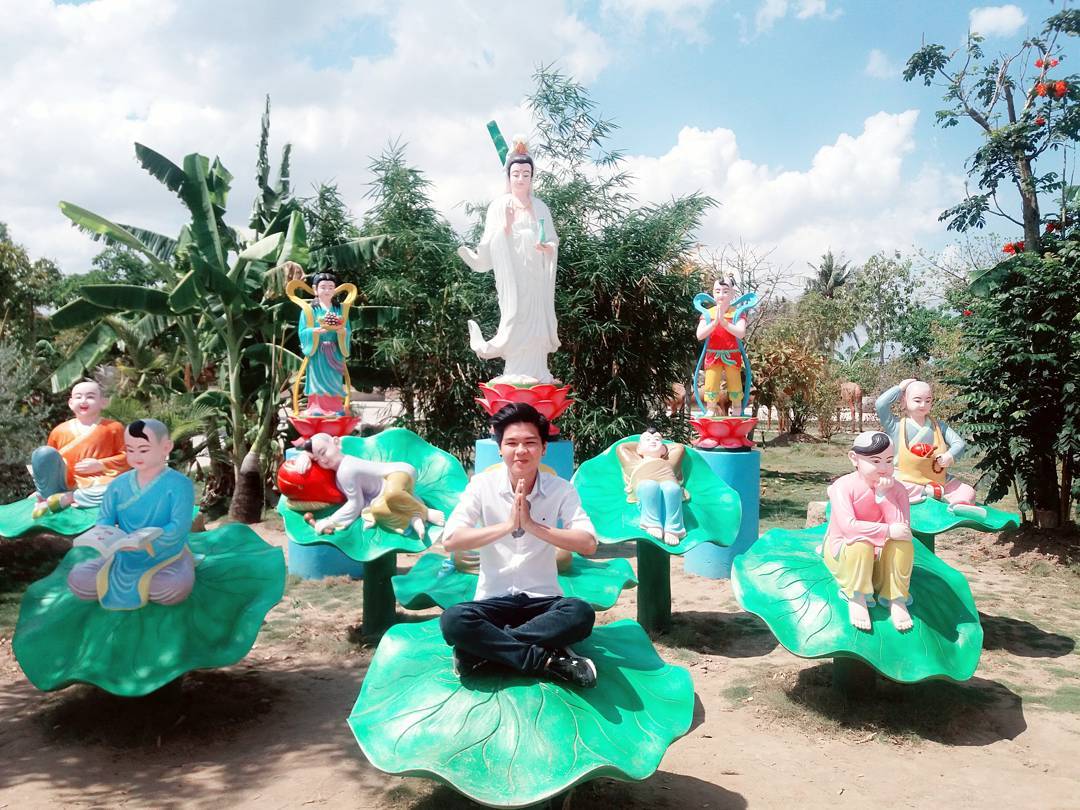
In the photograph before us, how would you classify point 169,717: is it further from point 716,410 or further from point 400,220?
point 400,220

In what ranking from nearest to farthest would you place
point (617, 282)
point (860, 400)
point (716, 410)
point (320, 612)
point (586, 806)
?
point (586, 806), point (320, 612), point (716, 410), point (617, 282), point (860, 400)

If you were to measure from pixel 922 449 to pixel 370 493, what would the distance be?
3728 mm

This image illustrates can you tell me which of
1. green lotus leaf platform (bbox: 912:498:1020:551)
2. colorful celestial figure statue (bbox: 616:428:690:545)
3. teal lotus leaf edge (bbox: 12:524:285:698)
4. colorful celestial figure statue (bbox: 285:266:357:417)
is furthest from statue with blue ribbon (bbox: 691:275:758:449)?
teal lotus leaf edge (bbox: 12:524:285:698)

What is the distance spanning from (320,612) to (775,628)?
3.63 metres

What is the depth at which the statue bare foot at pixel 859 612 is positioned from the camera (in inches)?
151

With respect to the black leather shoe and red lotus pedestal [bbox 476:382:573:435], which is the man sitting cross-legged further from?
red lotus pedestal [bbox 476:382:573:435]

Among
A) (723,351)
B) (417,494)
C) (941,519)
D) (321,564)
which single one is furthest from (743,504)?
(321,564)

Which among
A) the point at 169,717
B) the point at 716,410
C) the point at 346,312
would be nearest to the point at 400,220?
the point at 346,312

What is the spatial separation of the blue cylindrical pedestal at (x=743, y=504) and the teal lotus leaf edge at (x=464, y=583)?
273 cm

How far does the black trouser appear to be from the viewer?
2.81 meters

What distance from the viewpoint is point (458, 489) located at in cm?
575

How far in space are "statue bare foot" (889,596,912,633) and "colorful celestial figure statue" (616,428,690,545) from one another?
1.40 meters

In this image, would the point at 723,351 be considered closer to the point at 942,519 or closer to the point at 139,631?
the point at 942,519

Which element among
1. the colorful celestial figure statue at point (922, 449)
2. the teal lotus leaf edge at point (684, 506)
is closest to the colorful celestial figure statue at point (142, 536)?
the teal lotus leaf edge at point (684, 506)
